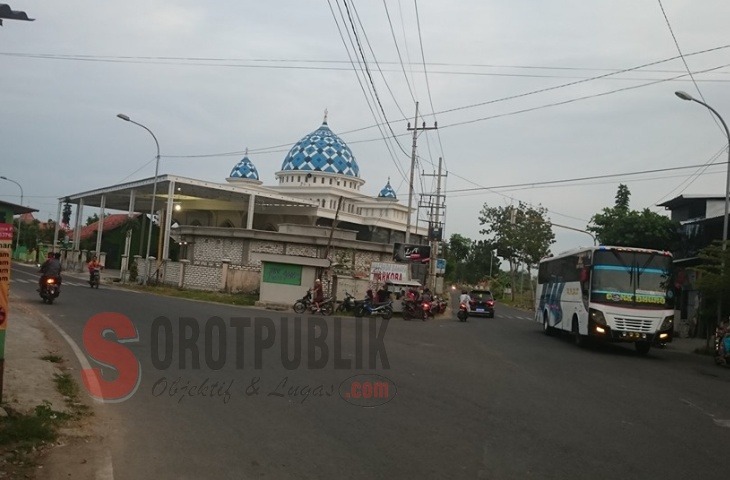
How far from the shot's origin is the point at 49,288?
21.4 meters

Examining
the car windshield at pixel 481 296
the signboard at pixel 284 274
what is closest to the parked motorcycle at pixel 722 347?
the signboard at pixel 284 274

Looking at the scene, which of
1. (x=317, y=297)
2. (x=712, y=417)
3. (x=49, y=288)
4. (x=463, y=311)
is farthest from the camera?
(x=463, y=311)

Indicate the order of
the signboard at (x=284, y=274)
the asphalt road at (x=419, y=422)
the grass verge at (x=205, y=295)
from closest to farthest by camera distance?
the asphalt road at (x=419, y=422) < the signboard at (x=284, y=274) < the grass verge at (x=205, y=295)

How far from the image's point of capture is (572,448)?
7230 mm

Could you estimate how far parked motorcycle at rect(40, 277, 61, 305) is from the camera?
842 inches

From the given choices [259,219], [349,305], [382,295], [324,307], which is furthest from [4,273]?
[259,219]

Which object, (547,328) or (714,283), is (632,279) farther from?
(547,328)

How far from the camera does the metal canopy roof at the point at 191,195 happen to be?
42.8m

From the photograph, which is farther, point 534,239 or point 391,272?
point 534,239

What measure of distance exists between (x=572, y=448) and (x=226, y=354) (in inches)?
294

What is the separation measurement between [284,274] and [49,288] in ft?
38.5

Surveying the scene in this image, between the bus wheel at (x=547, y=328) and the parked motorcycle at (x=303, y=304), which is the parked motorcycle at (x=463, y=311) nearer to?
the bus wheel at (x=547, y=328)

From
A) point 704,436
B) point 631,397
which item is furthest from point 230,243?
point 704,436

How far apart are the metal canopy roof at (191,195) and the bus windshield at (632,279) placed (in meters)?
28.3
